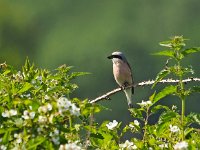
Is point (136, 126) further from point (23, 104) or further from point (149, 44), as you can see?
point (149, 44)

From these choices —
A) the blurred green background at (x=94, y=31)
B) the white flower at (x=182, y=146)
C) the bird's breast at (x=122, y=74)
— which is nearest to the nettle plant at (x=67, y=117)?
the white flower at (x=182, y=146)

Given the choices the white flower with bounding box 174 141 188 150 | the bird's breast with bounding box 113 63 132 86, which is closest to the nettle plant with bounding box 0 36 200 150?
the white flower with bounding box 174 141 188 150

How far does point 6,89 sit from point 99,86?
80094 millimetres

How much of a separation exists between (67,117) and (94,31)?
103 m

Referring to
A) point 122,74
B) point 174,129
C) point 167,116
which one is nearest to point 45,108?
point 167,116

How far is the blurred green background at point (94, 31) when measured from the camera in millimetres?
90375

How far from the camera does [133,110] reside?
17.9ft

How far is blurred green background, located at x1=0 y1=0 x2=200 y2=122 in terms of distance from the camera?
3558 inches

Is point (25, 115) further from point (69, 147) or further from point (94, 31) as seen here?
point (94, 31)

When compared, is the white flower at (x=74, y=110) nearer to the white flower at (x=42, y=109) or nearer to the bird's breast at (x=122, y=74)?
the white flower at (x=42, y=109)

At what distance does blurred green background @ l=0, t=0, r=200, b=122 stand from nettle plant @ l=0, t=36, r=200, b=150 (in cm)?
7681

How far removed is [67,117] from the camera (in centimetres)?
468

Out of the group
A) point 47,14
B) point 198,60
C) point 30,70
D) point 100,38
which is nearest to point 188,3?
point 100,38

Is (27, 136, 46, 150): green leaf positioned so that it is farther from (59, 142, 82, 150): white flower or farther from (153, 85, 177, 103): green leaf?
(153, 85, 177, 103): green leaf
